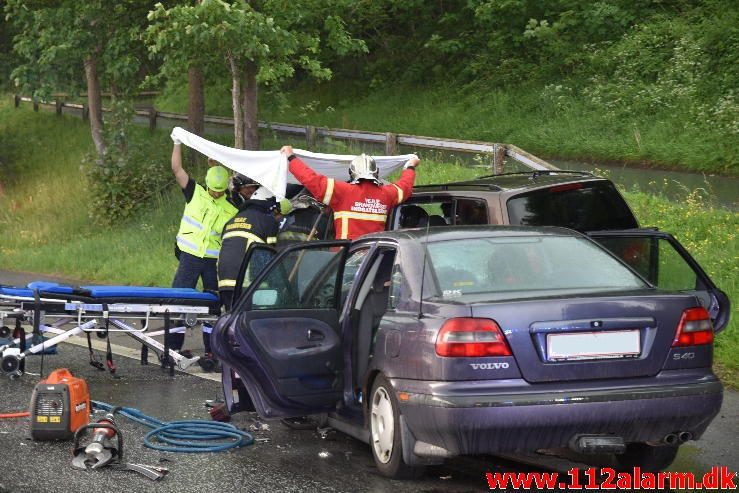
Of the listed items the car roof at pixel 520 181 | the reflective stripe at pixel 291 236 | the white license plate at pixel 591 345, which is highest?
the car roof at pixel 520 181

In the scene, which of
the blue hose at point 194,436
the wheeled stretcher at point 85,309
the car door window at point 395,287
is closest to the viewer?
the car door window at point 395,287

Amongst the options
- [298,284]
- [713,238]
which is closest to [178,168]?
[298,284]

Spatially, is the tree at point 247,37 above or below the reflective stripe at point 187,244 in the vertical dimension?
above

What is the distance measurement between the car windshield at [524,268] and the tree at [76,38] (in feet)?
51.9

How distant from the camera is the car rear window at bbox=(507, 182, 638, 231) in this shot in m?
9.21

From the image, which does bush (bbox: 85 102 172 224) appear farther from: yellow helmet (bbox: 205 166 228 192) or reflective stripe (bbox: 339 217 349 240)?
reflective stripe (bbox: 339 217 349 240)

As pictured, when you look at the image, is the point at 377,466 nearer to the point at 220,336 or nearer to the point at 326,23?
the point at 220,336

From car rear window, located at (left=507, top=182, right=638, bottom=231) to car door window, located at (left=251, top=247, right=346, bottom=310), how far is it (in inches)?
70.1

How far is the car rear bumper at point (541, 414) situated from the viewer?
612 centimetres

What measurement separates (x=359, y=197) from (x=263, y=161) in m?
1.65

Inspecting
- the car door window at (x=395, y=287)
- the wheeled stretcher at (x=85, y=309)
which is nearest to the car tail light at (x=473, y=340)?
the car door window at (x=395, y=287)

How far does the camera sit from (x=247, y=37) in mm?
17109

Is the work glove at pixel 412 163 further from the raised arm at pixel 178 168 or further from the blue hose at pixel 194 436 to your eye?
the blue hose at pixel 194 436

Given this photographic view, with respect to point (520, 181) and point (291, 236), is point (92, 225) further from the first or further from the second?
point (520, 181)
